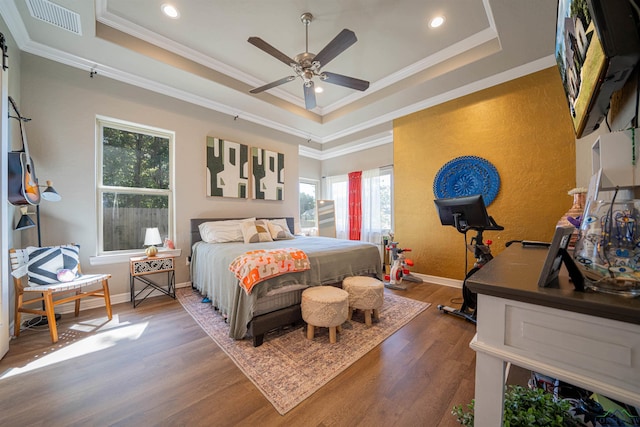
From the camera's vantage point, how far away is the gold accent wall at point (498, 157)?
2742 mm

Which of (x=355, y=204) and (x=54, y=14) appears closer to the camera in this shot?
(x=54, y=14)

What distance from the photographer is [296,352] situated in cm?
185

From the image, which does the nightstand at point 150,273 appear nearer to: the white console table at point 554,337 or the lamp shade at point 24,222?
Result: the lamp shade at point 24,222

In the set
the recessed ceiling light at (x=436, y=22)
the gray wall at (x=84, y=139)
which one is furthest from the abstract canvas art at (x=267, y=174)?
the recessed ceiling light at (x=436, y=22)

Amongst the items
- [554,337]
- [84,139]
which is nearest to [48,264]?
[84,139]

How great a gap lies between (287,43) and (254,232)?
2443mm

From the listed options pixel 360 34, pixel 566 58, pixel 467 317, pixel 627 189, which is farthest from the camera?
pixel 360 34

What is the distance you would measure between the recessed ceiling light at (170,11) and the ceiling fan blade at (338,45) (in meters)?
1.49

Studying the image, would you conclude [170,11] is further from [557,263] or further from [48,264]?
[557,263]

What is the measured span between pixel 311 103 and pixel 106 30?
7.36 feet

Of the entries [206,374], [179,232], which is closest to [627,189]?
[206,374]

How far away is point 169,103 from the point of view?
3.37 metres

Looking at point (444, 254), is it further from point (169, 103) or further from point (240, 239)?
point (169, 103)

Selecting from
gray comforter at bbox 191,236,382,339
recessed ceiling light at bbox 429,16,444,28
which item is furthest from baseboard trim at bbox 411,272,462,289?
recessed ceiling light at bbox 429,16,444,28
